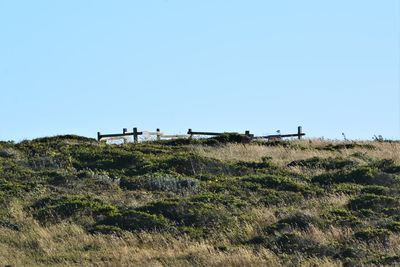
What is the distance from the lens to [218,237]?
65.9 feet

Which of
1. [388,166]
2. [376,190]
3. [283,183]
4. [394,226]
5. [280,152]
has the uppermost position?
[280,152]

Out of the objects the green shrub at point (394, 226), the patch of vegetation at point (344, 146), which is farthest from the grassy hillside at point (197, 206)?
the patch of vegetation at point (344, 146)

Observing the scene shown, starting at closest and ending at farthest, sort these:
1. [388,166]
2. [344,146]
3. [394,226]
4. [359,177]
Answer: [394,226] < [359,177] < [388,166] < [344,146]

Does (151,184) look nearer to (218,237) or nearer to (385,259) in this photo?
(218,237)

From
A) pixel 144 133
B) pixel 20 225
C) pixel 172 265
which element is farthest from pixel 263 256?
pixel 144 133

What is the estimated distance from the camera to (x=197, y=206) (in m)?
22.2

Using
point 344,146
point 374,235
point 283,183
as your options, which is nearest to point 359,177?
point 283,183

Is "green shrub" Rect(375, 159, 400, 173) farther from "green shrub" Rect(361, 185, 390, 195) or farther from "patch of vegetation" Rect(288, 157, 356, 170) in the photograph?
"green shrub" Rect(361, 185, 390, 195)

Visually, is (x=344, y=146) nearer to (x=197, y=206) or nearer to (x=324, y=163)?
(x=324, y=163)

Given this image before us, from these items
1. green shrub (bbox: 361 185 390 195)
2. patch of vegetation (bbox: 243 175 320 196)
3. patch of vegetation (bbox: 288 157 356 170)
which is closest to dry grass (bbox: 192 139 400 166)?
patch of vegetation (bbox: 288 157 356 170)

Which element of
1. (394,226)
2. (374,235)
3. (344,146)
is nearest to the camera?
(374,235)

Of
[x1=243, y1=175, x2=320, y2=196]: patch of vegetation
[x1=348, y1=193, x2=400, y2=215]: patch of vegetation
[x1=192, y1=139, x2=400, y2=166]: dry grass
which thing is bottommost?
[x1=348, y1=193, x2=400, y2=215]: patch of vegetation

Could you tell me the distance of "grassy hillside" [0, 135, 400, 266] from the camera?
18.4 metres

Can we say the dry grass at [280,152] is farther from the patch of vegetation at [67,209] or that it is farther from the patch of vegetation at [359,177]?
the patch of vegetation at [67,209]
